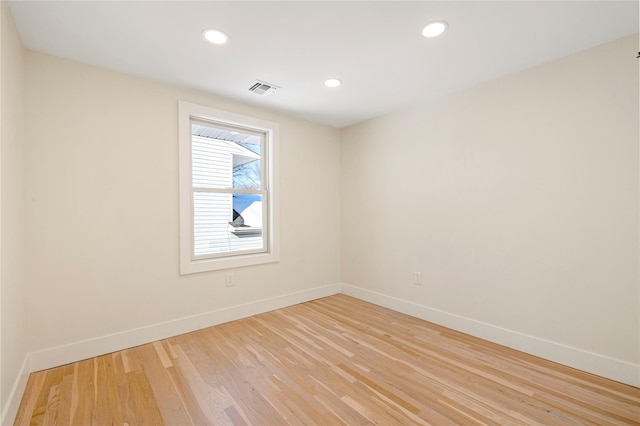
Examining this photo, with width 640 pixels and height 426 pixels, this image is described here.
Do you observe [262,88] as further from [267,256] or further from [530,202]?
[530,202]

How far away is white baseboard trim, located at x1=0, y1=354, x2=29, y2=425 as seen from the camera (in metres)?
1.49

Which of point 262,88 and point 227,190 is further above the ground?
point 262,88

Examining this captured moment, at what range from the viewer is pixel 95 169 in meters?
2.33

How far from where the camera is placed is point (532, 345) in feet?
7.70

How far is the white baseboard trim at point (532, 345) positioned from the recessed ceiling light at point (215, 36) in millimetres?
3073

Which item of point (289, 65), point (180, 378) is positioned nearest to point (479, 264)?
point (289, 65)

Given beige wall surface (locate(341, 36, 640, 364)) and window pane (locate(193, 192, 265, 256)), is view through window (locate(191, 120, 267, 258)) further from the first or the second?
beige wall surface (locate(341, 36, 640, 364))

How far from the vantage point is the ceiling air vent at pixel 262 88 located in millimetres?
2688

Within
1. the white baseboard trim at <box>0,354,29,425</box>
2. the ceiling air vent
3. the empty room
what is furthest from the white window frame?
the white baseboard trim at <box>0,354,29,425</box>

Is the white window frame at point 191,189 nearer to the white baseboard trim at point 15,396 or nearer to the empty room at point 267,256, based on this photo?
the empty room at point 267,256

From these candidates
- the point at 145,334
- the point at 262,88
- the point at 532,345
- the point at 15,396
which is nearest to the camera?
the point at 15,396

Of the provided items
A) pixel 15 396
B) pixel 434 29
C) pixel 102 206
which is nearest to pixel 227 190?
pixel 102 206

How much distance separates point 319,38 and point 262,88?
0.97 metres

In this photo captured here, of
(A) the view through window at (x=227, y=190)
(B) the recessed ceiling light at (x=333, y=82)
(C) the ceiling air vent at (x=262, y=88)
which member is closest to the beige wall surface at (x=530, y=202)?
(B) the recessed ceiling light at (x=333, y=82)
